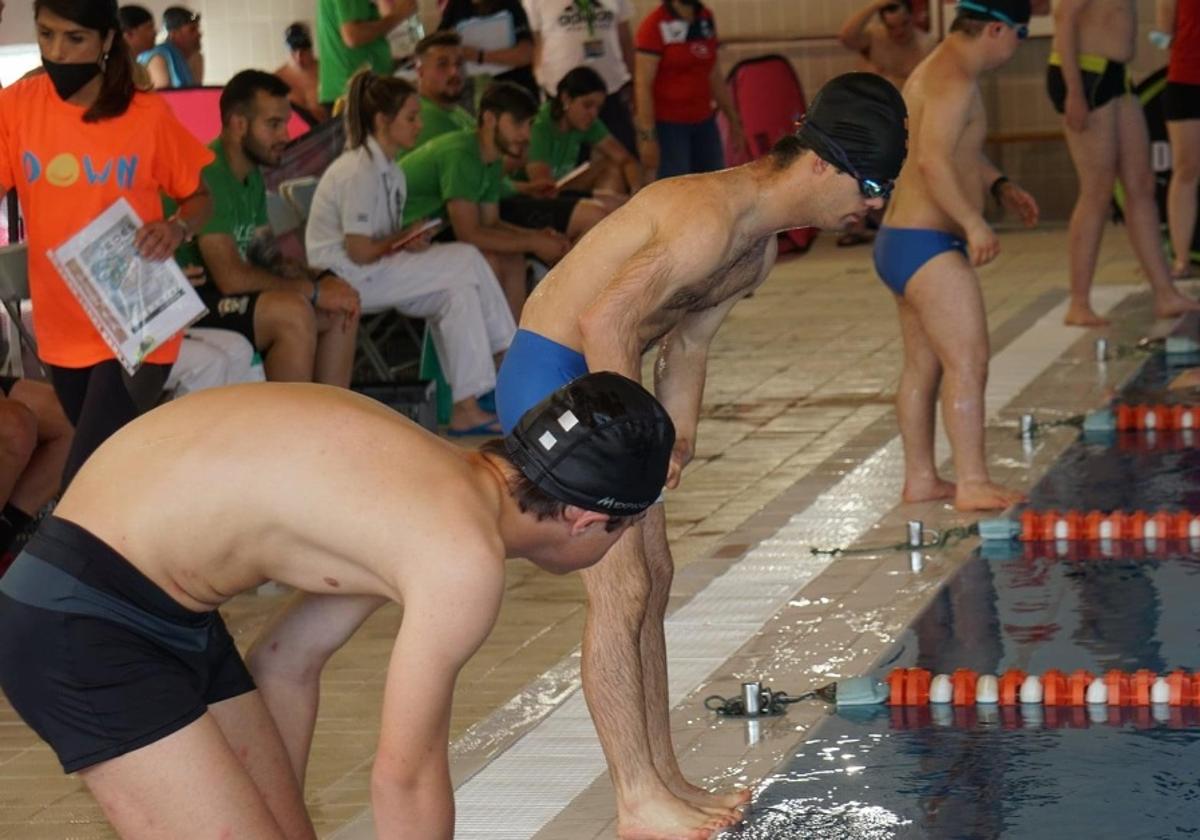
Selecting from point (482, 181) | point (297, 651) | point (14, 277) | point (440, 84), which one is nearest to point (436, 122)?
point (440, 84)

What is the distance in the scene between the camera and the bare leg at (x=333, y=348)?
23.9 ft

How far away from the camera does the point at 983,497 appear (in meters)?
6.38

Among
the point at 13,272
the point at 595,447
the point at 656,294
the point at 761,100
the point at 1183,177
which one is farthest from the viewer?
the point at 761,100

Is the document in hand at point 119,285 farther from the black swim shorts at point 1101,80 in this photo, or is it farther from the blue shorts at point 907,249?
the black swim shorts at point 1101,80

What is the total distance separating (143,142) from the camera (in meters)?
5.53

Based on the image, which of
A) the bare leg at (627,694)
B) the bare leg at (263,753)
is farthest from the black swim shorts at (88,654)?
the bare leg at (627,694)

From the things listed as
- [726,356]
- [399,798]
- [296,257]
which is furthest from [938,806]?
[726,356]

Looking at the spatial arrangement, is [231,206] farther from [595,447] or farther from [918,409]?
[595,447]

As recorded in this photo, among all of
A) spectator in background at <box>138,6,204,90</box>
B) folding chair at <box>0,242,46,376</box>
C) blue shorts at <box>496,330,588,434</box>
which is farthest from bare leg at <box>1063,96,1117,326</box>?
blue shorts at <box>496,330,588,434</box>

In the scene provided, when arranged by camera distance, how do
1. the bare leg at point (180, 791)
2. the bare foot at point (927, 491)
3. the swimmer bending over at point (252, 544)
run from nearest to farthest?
1. the swimmer bending over at point (252, 544)
2. the bare leg at point (180, 791)
3. the bare foot at point (927, 491)

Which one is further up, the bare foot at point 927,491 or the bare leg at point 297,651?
the bare leg at point 297,651

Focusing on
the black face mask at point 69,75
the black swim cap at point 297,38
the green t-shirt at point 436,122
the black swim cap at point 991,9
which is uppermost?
the black face mask at point 69,75

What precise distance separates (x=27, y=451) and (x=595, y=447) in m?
3.48

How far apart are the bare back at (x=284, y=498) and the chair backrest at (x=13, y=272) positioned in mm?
3594
